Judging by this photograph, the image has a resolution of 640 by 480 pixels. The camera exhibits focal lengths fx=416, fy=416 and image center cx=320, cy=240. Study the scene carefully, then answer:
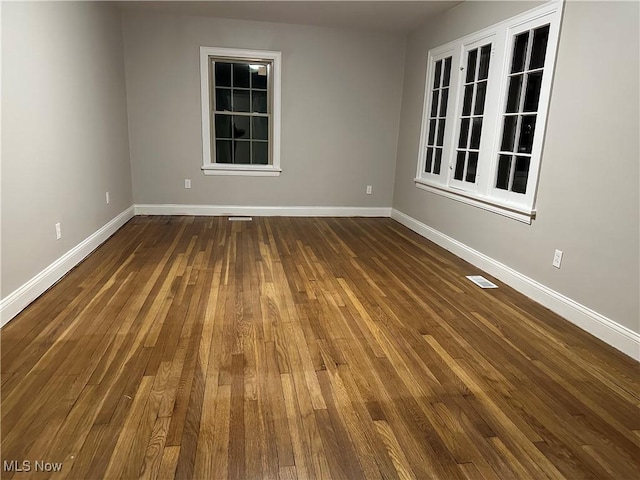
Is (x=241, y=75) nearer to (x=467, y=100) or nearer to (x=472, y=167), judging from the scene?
(x=467, y=100)

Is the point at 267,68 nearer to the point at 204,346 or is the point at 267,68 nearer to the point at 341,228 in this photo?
the point at 341,228

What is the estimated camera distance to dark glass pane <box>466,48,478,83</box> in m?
4.16

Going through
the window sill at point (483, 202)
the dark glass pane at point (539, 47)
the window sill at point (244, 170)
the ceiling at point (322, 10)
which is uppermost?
the ceiling at point (322, 10)

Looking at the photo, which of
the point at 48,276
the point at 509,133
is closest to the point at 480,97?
the point at 509,133

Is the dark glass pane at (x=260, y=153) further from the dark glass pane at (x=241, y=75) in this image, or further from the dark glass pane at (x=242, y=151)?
the dark glass pane at (x=241, y=75)

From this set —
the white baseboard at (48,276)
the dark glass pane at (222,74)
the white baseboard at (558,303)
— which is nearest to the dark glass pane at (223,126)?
the dark glass pane at (222,74)

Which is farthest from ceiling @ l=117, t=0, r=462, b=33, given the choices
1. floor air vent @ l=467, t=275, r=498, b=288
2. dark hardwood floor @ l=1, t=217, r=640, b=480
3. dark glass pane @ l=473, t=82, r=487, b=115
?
dark hardwood floor @ l=1, t=217, r=640, b=480

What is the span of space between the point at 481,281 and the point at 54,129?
3710 millimetres

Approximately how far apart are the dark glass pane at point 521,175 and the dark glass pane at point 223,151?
3.76 meters

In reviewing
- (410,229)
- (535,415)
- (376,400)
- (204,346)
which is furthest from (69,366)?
(410,229)

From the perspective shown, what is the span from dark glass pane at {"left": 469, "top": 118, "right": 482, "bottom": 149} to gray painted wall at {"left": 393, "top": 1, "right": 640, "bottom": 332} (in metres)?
0.91

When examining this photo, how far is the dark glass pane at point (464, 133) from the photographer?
4.31m

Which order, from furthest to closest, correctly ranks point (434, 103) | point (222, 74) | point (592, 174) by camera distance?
1. point (222, 74)
2. point (434, 103)
3. point (592, 174)

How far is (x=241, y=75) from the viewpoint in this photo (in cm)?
561
